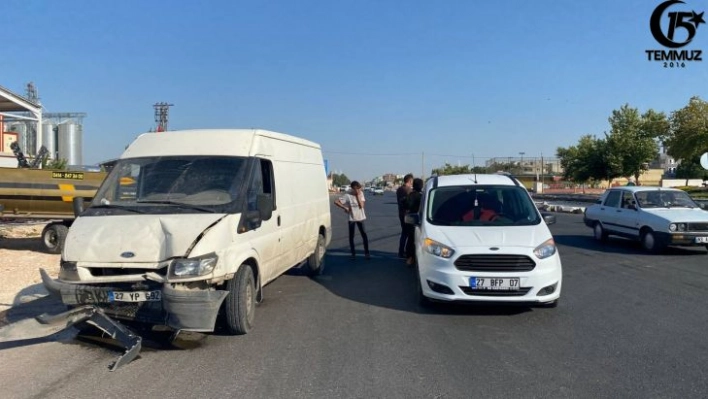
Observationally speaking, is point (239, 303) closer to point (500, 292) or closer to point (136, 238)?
point (136, 238)

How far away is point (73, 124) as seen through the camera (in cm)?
6275

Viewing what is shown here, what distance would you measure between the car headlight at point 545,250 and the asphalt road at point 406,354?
30.5 inches

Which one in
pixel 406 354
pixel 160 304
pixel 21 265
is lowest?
pixel 21 265

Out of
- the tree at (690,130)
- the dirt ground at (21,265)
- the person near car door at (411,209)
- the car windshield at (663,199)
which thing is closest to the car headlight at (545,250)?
the person near car door at (411,209)

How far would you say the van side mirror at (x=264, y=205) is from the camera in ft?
21.2

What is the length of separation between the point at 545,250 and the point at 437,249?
1.32 m

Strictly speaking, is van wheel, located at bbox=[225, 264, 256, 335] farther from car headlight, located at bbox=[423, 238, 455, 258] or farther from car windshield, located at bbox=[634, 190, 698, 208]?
car windshield, located at bbox=[634, 190, 698, 208]

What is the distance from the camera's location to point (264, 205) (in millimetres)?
6488

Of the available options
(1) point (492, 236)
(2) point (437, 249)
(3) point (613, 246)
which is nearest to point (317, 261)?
(2) point (437, 249)

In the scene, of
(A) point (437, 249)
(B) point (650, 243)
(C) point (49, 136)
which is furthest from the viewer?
(C) point (49, 136)

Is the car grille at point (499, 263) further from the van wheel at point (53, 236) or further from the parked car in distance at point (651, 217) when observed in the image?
the van wheel at point (53, 236)

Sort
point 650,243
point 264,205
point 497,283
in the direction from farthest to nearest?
1. point 650,243
2. point 497,283
3. point 264,205

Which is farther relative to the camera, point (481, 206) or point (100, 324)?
point (481, 206)

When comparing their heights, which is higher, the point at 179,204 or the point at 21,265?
the point at 179,204
